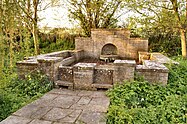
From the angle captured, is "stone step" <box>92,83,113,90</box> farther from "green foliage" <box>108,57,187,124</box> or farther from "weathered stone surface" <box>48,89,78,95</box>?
"weathered stone surface" <box>48,89,78,95</box>

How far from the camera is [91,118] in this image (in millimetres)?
2828

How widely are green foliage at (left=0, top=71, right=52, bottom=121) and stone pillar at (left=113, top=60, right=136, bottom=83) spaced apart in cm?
150

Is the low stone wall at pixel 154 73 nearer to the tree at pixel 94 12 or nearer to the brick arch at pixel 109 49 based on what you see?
the brick arch at pixel 109 49

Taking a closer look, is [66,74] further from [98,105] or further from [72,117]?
[72,117]

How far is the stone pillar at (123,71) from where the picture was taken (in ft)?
13.3

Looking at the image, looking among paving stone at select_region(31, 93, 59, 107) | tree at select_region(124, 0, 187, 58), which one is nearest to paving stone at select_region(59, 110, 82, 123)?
paving stone at select_region(31, 93, 59, 107)

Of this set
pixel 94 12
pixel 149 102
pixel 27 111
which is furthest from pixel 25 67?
pixel 94 12

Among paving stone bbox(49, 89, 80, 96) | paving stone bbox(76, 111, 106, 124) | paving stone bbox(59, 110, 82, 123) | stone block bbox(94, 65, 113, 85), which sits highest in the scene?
stone block bbox(94, 65, 113, 85)

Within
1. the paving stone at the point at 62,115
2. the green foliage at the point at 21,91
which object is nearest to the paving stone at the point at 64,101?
the paving stone at the point at 62,115

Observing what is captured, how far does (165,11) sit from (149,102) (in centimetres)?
497

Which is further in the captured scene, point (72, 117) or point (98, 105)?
point (98, 105)

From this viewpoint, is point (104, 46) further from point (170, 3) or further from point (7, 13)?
point (7, 13)

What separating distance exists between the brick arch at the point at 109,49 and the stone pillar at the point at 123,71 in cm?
388

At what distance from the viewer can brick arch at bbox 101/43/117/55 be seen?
7.95 m
